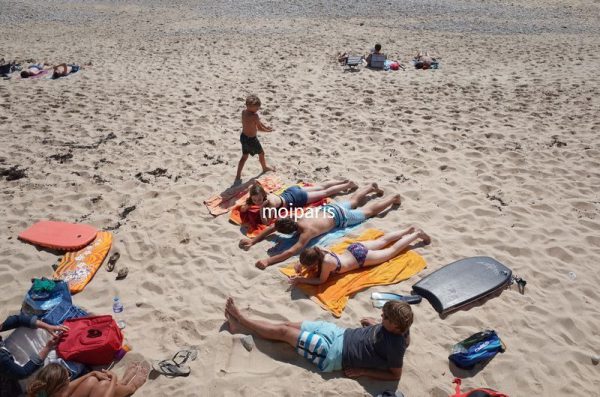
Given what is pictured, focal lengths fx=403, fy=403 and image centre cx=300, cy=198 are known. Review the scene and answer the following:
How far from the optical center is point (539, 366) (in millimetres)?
3930

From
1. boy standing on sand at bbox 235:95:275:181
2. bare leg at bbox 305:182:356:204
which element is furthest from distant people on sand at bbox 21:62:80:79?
bare leg at bbox 305:182:356:204

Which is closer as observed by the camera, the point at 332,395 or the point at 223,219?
the point at 332,395

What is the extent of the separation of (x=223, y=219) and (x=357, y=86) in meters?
6.42

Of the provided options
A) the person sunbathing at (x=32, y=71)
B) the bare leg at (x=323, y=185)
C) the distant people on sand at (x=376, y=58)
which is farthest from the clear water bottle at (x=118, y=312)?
the distant people on sand at (x=376, y=58)

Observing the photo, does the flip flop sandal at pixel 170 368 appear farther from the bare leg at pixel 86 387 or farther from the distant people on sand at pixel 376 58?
the distant people on sand at pixel 376 58

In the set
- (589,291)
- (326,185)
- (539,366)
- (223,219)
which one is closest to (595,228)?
(589,291)

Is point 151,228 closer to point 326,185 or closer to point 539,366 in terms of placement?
point 326,185

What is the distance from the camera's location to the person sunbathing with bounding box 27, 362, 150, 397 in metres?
3.04

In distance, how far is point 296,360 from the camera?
404 centimetres

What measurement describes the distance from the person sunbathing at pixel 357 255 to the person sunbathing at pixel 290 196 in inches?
43.8

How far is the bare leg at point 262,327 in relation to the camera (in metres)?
4.05

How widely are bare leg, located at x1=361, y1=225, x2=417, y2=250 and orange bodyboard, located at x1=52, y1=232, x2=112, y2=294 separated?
3426 mm

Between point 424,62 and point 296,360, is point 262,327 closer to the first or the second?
point 296,360

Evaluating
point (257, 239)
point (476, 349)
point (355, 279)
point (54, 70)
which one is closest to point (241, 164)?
point (257, 239)
